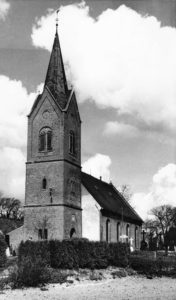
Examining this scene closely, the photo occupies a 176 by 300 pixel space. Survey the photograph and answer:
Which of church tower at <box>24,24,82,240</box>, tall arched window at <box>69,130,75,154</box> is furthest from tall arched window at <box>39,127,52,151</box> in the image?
tall arched window at <box>69,130,75,154</box>

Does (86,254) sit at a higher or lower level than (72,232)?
lower

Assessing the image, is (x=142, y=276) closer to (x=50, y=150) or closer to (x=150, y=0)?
(x=150, y=0)

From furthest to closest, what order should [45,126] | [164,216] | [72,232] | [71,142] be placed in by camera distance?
1. [164,216]
2. [71,142]
3. [45,126]
4. [72,232]

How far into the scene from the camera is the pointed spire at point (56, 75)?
45719 millimetres

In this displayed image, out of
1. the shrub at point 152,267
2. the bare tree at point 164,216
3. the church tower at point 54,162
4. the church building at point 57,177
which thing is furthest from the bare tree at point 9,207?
the shrub at point 152,267

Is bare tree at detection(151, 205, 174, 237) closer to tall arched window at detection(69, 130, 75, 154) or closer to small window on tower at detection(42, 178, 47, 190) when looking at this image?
tall arched window at detection(69, 130, 75, 154)

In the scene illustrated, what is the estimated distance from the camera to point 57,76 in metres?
46.4

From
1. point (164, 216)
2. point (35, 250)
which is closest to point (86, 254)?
point (35, 250)

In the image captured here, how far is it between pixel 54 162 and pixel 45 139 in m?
2.91

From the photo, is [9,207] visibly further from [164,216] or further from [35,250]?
[35,250]

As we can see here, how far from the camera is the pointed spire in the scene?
45.7m

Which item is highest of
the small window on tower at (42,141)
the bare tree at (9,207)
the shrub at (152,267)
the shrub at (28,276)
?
the small window on tower at (42,141)

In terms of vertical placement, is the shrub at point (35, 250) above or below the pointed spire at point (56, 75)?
below

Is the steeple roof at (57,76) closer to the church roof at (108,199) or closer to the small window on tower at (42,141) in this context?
the small window on tower at (42,141)
